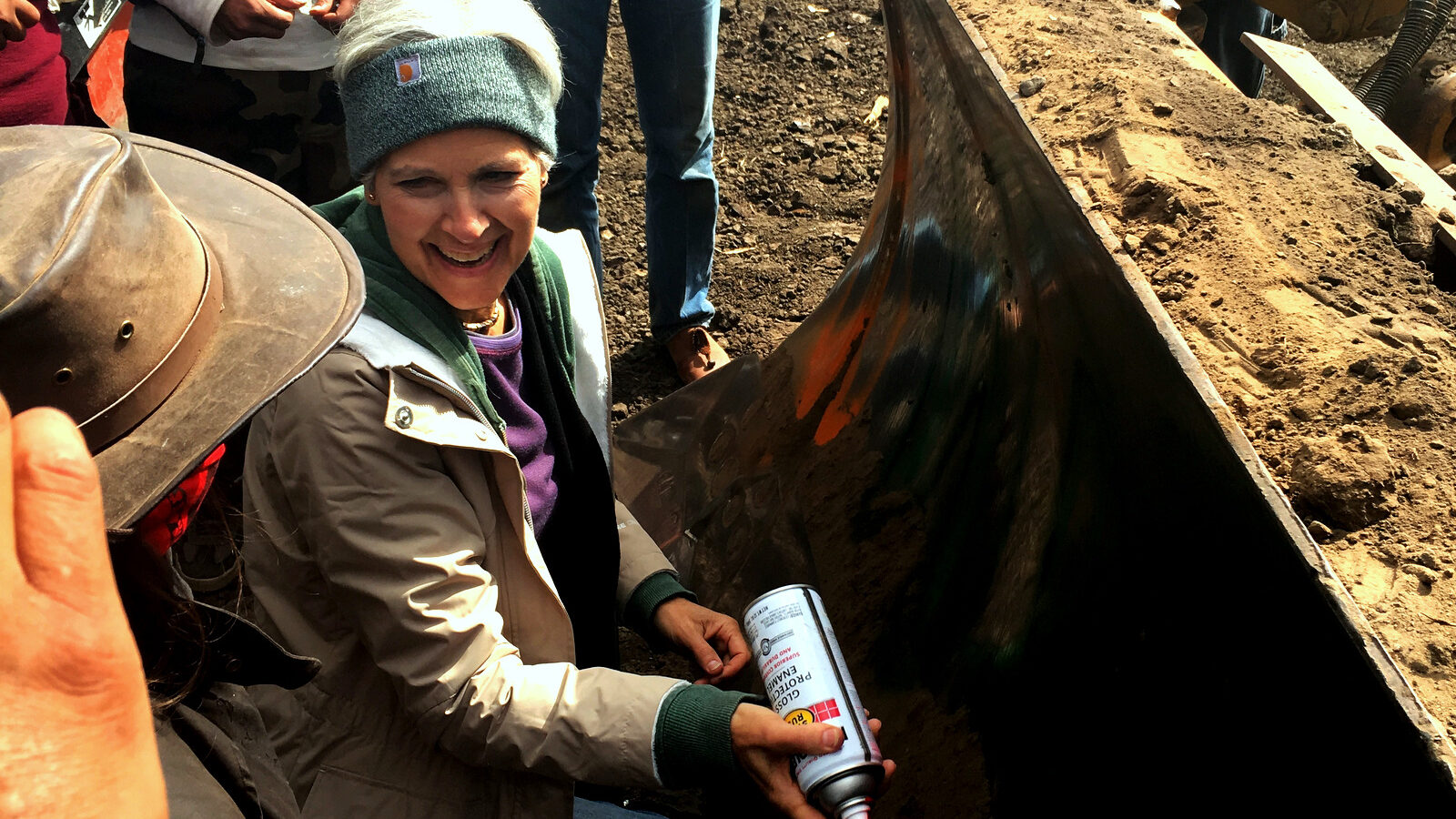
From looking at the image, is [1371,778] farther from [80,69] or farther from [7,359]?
[80,69]

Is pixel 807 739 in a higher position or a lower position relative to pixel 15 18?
lower

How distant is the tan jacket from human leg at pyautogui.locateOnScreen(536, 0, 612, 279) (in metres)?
1.56

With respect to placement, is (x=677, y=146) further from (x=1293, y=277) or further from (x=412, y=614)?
(x=412, y=614)

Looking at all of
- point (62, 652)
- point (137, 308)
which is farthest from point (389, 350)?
point (62, 652)

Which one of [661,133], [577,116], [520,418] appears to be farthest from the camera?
[661,133]

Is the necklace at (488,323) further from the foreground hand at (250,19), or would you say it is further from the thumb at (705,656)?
the foreground hand at (250,19)

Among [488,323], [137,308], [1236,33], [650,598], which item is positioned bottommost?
[650,598]

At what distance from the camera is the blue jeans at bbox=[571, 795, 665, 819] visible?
78.4 inches

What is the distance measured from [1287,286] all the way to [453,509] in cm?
149

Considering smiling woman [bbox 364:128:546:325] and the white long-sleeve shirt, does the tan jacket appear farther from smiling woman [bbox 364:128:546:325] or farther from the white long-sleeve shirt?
the white long-sleeve shirt

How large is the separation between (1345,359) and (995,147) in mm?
680

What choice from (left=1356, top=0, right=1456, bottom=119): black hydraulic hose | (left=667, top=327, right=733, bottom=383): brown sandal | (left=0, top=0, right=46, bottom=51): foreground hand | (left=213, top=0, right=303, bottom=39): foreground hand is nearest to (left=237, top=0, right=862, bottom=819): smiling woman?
(left=0, top=0, right=46, bottom=51): foreground hand

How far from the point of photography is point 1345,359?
1776 mm

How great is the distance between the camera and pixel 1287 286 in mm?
1955
